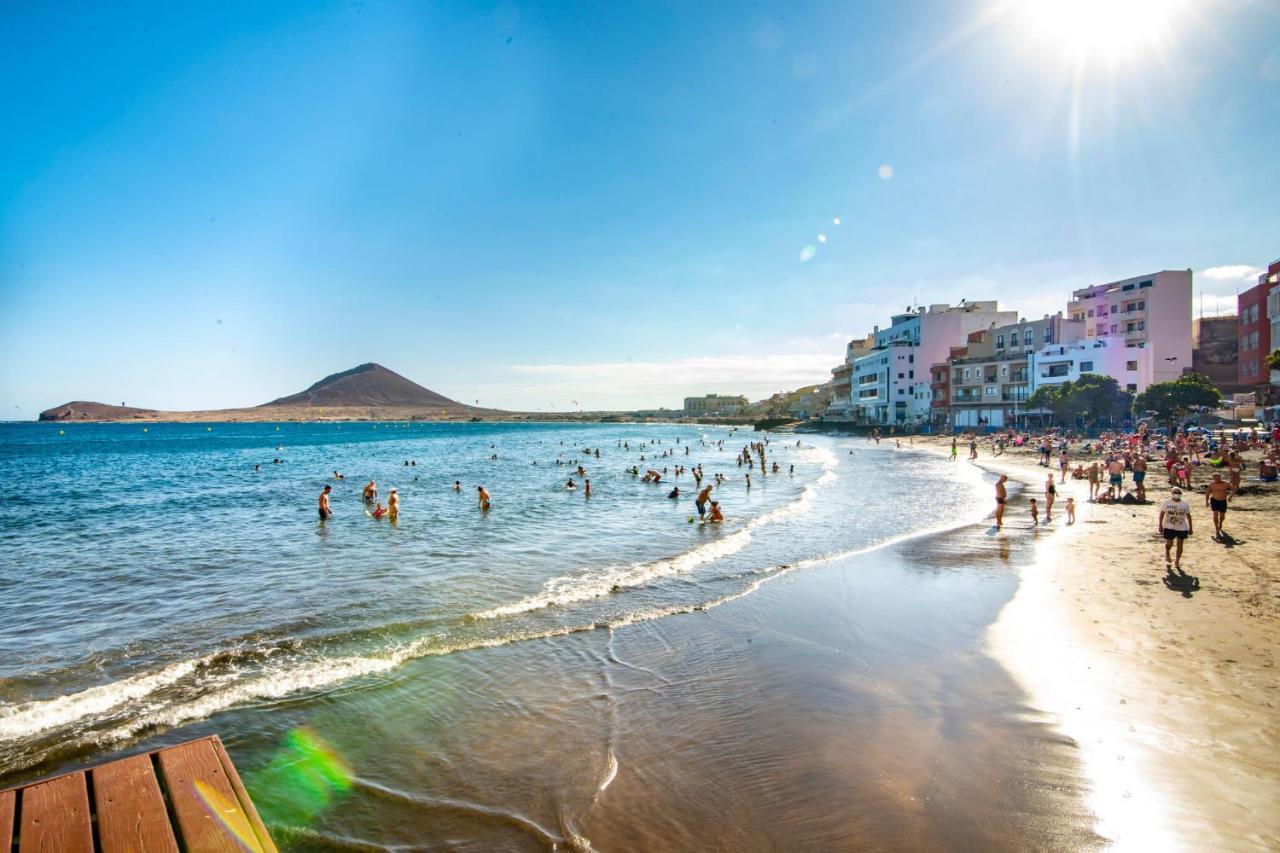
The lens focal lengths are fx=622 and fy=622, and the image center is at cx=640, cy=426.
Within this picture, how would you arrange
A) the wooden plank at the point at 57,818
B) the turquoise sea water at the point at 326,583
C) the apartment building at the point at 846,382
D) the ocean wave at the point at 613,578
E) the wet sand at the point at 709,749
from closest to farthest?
the wooden plank at the point at 57,818 < the wet sand at the point at 709,749 < the turquoise sea water at the point at 326,583 < the ocean wave at the point at 613,578 < the apartment building at the point at 846,382

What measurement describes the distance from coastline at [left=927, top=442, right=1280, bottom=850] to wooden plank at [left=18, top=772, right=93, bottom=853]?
23.0ft

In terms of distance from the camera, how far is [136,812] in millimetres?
3240

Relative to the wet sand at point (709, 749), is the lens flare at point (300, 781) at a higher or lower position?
lower

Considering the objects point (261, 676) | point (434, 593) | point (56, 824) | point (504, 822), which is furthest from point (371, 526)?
point (56, 824)

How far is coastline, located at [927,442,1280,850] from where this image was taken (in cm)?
537

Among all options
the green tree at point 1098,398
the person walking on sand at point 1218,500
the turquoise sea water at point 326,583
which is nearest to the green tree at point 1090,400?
the green tree at point 1098,398

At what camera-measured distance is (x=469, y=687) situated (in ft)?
26.8

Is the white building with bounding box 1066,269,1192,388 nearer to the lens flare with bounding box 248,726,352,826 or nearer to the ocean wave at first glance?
the ocean wave

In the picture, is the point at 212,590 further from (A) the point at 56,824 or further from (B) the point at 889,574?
(B) the point at 889,574

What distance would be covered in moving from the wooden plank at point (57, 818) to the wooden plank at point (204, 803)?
0.35 m

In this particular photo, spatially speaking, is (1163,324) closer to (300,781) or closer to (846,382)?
(846,382)

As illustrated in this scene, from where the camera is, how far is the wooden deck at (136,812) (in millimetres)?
3027

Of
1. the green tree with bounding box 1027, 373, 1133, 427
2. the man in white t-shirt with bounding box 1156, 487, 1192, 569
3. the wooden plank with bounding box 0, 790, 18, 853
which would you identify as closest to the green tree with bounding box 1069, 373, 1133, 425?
the green tree with bounding box 1027, 373, 1133, 427

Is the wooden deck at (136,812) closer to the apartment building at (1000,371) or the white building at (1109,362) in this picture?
the white building at (1109,362)
